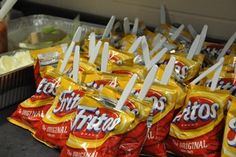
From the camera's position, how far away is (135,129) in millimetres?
676

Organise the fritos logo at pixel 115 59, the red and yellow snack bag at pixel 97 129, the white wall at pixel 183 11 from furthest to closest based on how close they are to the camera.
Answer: the white wall at pixel 183 11 < the fritos logo at pixel 115 59 < the red and yellow snack bag at pixel 97 129

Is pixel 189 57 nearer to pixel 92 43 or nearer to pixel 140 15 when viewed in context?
pixel 92 43

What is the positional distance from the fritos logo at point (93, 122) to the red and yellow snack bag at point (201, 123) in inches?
5.9

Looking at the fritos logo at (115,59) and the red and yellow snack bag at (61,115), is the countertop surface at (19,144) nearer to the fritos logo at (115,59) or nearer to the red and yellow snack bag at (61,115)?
the red and yellow snack bag at (61,115)

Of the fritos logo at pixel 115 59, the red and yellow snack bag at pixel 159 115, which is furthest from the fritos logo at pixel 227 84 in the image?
the fritos logo at pixel 115 59

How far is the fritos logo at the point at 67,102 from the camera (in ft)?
2.42

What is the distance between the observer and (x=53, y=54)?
0.90m

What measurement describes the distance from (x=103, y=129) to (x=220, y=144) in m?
0.23

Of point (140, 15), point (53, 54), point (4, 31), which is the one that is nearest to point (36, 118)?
point (53, 54)

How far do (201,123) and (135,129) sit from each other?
0.13 meters

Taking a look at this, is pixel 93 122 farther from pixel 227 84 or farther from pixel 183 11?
pixel 183 11

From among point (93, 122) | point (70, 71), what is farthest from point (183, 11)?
point (93, 122)

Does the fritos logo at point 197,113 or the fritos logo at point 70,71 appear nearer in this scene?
the fritos logo at point 197,113

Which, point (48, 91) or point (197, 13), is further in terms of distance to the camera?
point (197, 13)
